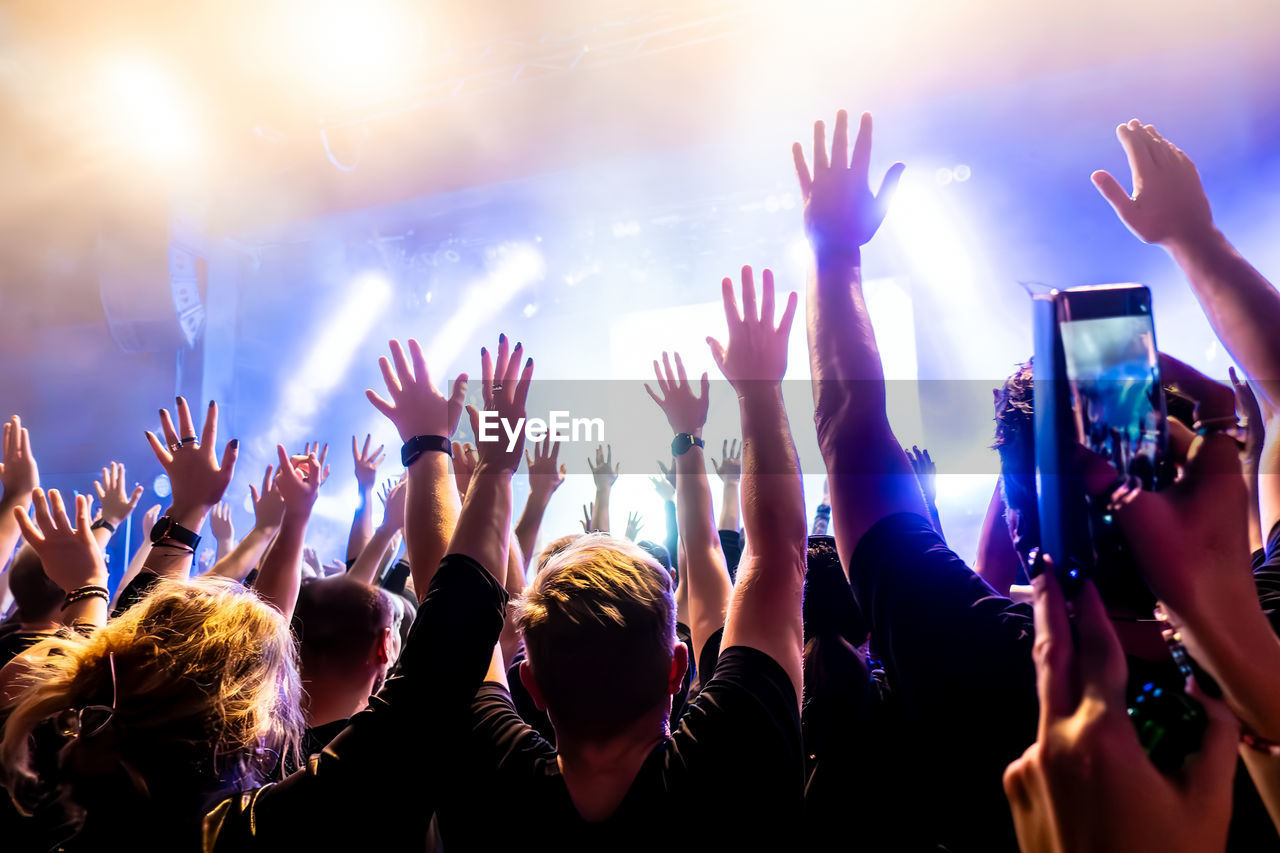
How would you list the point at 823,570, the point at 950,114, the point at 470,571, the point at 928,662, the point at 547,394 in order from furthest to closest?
the point at 547,394, the point at 950,114, the point at 823,570, the point at 470,571, the point at 928,662

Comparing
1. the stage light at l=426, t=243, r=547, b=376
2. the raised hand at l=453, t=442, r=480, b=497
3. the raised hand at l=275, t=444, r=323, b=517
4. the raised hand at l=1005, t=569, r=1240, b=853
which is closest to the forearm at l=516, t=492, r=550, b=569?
the raised hand at l=453, t=442, r=480, b=497

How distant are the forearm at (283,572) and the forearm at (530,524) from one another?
0.69 meters

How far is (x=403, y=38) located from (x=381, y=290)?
3.88 m

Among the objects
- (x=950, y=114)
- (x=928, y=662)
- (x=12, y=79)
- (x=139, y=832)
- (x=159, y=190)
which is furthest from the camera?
(x=159, y=190)

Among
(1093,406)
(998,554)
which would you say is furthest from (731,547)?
(1093,406)

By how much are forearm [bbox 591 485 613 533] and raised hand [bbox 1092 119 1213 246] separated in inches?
93.7

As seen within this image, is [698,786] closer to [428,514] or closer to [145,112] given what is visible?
[428,514]

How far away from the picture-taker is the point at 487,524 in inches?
50.5

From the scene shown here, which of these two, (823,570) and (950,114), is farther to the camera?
(950,114)

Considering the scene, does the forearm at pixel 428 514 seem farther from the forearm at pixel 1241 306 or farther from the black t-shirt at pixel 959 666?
the forearm at pixel 1241 306

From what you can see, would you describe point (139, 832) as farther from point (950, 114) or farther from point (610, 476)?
point (950, 114)

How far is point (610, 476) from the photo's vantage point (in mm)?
3689

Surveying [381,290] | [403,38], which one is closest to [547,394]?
[381,290]

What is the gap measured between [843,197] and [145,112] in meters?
7.25
